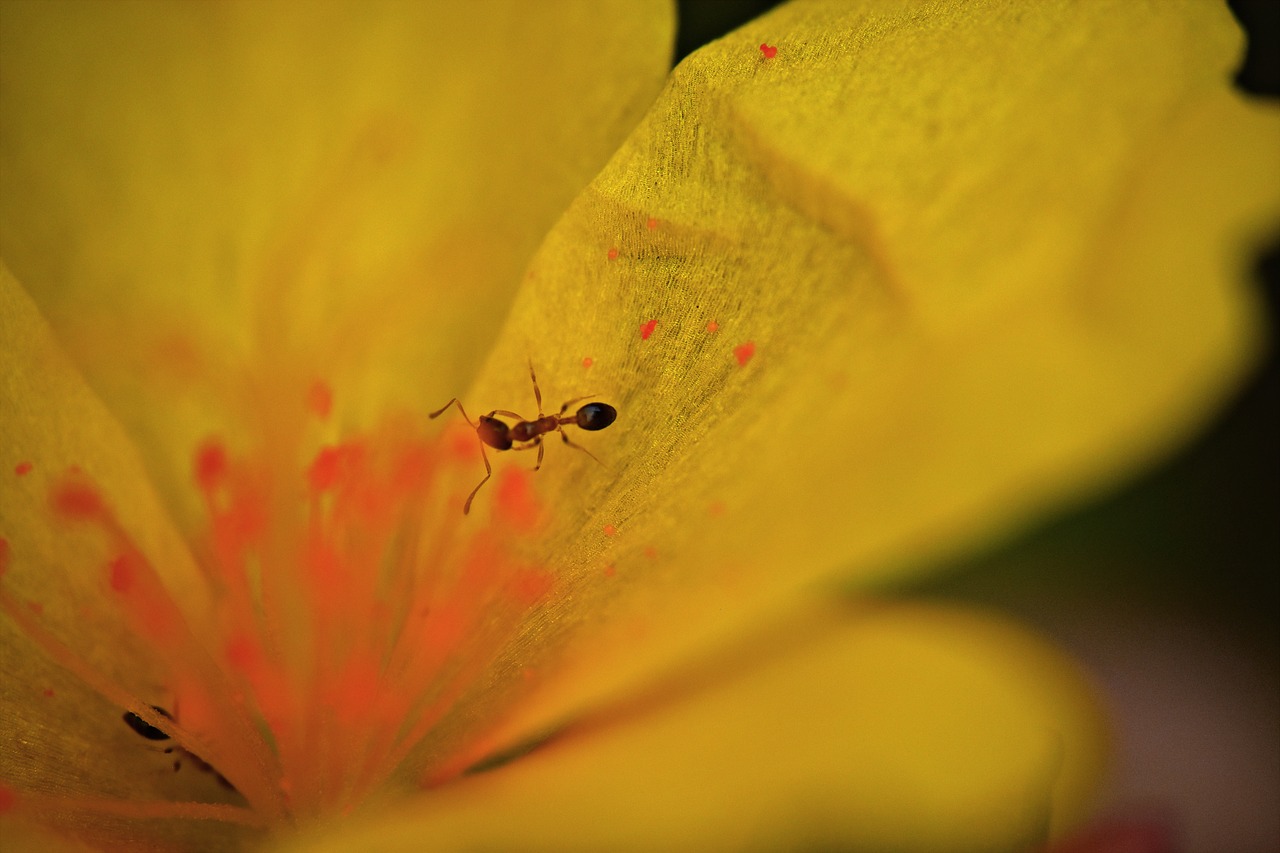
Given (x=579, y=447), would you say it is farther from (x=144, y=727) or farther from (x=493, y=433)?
(x=144, y=727)

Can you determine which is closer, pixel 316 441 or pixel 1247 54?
pixel 1247 54

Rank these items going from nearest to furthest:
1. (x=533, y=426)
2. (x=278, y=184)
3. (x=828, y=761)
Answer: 1. (x=828, y=761)
2. (x=533, y=426)
3. (x=278, y=184)

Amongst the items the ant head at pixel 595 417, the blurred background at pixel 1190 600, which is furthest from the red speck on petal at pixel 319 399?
the blurred background at pixel 1190 600

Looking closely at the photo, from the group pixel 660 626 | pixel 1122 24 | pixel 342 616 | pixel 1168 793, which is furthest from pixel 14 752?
pixel 1122 24

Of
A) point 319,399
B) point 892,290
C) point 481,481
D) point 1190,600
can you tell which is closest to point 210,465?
point 319,399

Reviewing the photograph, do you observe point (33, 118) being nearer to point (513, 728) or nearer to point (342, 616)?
point (342, 616)

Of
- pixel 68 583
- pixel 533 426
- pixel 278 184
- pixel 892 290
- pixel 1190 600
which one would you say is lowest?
pixel 1190 600
